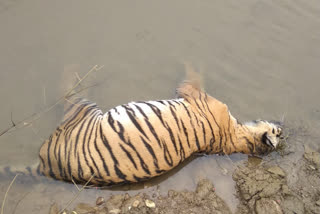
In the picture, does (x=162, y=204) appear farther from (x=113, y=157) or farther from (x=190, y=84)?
(x=190, y=84)

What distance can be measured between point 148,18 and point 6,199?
3.54m

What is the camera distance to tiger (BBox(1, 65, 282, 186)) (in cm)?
348

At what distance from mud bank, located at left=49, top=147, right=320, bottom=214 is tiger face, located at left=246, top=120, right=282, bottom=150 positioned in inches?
15.5

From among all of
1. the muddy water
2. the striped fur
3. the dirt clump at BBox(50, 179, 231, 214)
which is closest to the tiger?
the striped fur

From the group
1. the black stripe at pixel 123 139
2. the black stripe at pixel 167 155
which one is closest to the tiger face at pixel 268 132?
the black stripe at pixel 167 155

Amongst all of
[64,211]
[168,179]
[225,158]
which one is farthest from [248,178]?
[64,211]

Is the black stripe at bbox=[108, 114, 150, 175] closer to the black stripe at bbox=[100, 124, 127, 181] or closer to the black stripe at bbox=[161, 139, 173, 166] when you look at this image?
the black stripe at bbox=[100, 124, 127, 181]

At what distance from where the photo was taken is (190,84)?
466cm

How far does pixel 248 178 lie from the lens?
421 cm

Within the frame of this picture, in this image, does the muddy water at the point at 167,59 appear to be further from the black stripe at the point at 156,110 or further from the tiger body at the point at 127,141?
the black stripe at the point at 156,110

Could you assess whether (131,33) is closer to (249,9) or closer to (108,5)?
(108,5)

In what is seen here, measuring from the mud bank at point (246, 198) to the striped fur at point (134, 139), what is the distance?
1.15ft

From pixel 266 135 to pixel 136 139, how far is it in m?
1.80

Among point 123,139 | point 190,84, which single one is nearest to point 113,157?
point 123,139
